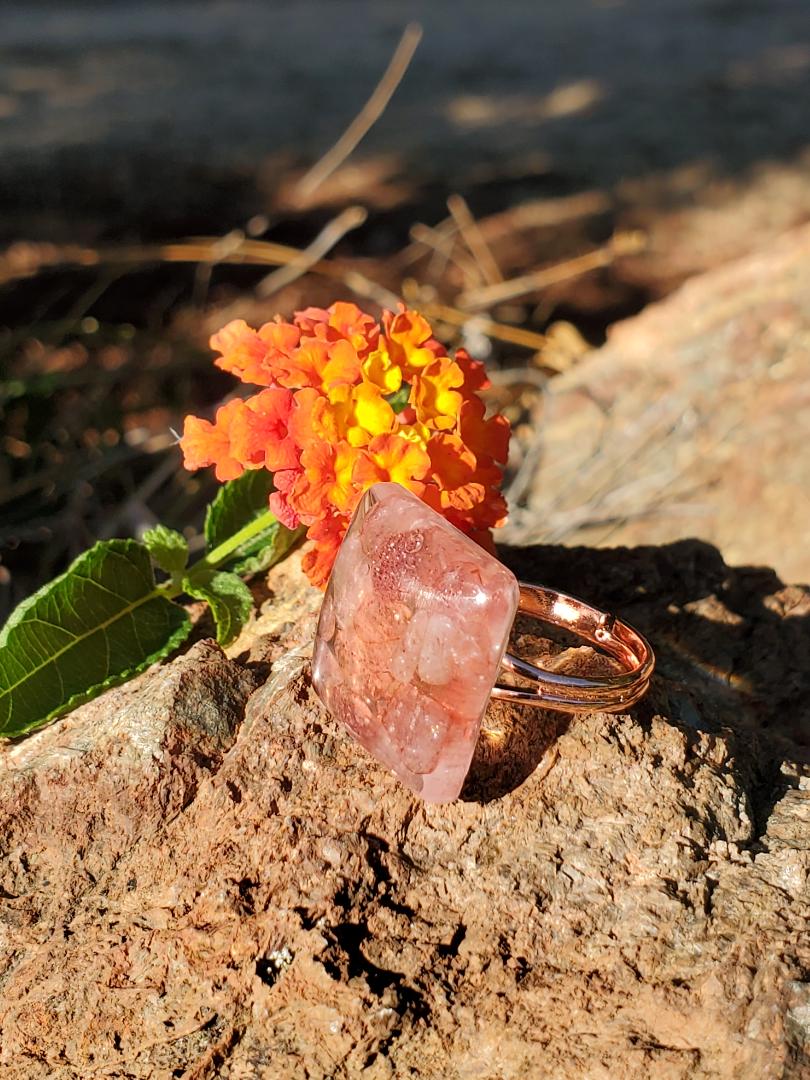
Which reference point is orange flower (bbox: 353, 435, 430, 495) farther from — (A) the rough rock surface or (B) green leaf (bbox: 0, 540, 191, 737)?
(B) green leaf (bbox: 0, 540, 191, 737)

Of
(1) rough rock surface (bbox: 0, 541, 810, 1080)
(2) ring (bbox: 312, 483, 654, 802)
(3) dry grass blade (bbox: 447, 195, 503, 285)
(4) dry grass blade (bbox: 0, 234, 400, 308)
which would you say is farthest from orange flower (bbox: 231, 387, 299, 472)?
(3) dry grass blade (bbox: 447, 195, 503, 285)

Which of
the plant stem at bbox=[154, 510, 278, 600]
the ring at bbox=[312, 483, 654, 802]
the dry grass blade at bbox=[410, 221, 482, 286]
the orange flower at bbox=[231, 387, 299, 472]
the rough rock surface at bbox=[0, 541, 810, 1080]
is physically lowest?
the dry grass blade at bbox=[410, 221, 482, 286]

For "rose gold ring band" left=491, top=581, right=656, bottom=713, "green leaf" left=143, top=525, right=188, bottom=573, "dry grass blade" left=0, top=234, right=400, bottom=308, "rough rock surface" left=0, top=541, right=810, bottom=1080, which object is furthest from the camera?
"dry grass blade" left=0, top=234, right=400, bottom=308

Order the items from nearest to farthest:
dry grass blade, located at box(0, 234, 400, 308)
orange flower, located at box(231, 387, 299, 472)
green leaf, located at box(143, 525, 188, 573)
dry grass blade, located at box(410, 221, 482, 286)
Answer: orange flower, located at box(231, 387, 299, 472), green leaf, located at box(143, 525, 188, 573), dry grass blade, located at box(0, 234, 400, 308), dry grass blade, located at box(410, 221, 482, 286)

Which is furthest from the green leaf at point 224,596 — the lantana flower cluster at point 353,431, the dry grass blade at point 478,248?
the dry grass blade at point 478,248

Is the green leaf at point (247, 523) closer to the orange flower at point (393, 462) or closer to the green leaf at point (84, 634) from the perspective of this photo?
the green leaf at point (84, 634)

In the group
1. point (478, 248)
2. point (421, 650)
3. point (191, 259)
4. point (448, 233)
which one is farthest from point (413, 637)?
point (478, 248)

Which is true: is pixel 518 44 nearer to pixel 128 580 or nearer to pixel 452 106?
pixel 452 106
